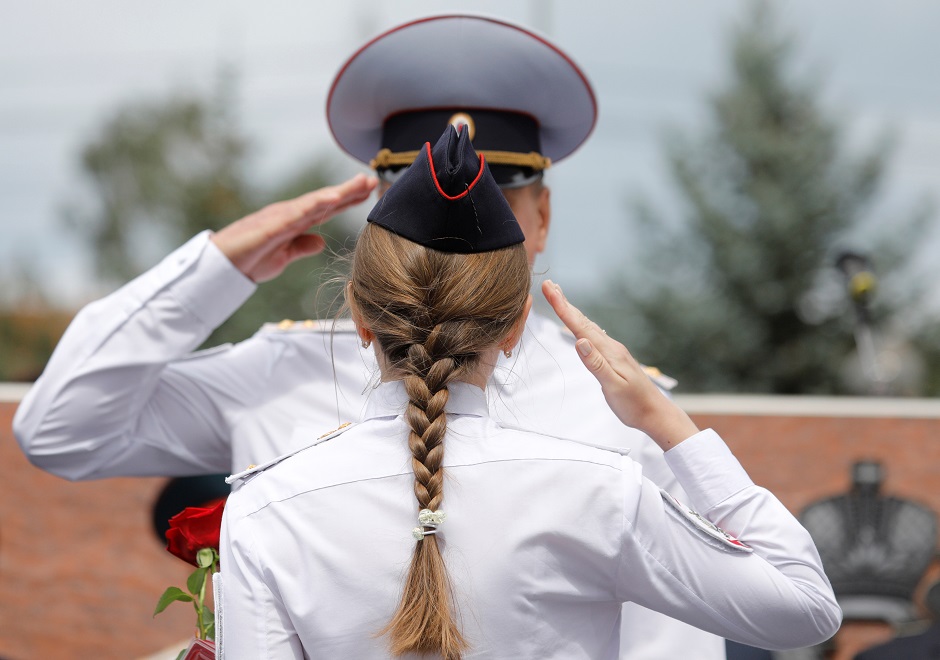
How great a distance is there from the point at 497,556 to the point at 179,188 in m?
20.6

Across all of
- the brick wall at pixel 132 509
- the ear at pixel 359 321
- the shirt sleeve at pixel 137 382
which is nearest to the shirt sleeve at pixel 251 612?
the ear at pixel 359 321

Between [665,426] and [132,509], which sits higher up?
[665,426]

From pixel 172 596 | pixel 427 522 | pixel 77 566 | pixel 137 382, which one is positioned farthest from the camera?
pixel 77 566

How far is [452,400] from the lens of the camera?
47.8 inches

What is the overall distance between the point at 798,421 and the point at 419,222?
8.58m

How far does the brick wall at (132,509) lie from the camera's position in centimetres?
814

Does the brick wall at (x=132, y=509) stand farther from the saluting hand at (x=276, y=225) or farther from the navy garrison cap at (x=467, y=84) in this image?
the navy garrison cap at (x=467, y=84)

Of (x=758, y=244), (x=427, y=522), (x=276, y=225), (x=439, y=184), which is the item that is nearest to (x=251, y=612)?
(x=427, y=522)

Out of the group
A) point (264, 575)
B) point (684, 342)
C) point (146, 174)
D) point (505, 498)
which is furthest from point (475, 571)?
point (146, 174)

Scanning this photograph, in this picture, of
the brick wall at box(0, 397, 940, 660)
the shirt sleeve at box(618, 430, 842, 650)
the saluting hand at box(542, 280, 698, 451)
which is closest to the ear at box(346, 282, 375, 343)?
the saluting hand at box(542, 280, 698, 451)

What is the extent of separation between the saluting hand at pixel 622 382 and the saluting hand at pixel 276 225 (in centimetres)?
67

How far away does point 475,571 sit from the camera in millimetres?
1114

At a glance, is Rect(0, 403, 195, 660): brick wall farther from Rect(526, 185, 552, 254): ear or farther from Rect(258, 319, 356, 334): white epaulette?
Rect(526, 185, 552, 254): ear

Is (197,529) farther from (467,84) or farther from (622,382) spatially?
(467,84)
